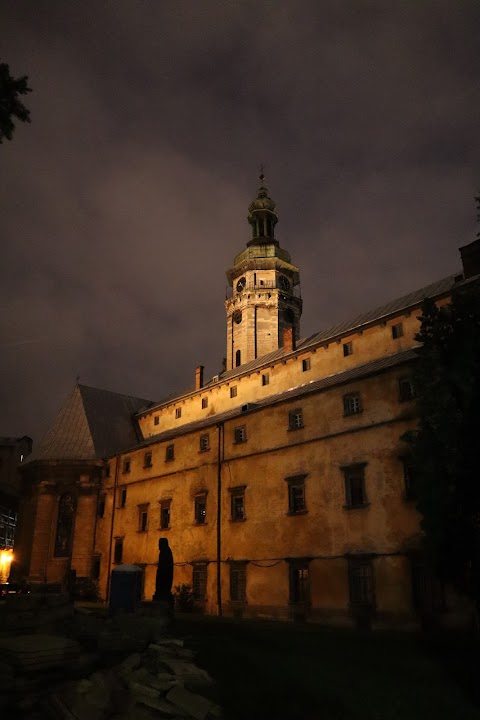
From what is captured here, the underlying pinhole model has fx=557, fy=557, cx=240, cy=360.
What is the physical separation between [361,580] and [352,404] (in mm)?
8028

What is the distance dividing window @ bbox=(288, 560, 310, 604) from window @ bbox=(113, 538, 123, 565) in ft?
53.4

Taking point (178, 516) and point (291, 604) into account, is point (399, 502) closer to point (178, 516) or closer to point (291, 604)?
point (291, 604)

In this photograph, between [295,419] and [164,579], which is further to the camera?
[295,419]

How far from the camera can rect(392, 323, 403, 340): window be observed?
32.0 metres

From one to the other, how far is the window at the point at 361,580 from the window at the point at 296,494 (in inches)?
156

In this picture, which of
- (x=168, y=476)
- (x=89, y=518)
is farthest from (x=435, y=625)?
(x=89, y=518)

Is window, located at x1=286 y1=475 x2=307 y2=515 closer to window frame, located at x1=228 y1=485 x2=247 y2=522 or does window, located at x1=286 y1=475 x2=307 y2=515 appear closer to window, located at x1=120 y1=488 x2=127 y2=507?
window frame, located at x1=228 y1=485 x2=247 y2=522

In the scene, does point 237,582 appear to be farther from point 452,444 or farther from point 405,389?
point 452,444

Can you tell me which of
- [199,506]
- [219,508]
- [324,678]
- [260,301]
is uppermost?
[260,301]

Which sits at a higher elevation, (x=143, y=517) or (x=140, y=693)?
(x=143, y=517)

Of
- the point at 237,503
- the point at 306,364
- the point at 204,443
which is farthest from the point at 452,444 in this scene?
the point at 204,443

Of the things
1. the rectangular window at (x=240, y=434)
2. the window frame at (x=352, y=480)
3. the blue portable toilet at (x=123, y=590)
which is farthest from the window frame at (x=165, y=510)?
the blue portable toilet at (x=123, y=590)

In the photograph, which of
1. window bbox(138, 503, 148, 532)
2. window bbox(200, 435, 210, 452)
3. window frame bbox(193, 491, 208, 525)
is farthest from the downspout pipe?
window bbox(138, 503, 148, 532)

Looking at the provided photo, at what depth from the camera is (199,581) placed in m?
31.6
